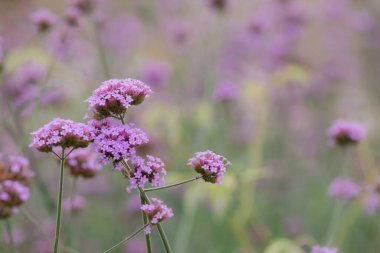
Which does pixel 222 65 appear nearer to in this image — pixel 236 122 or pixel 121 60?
pixel 236 122

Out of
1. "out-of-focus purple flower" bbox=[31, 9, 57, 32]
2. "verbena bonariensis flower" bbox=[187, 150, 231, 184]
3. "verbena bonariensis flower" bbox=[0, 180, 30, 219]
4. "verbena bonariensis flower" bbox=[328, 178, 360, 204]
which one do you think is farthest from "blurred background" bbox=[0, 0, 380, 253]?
"verbena bonariensis flower" bbox=[187, 150, 231, 184]

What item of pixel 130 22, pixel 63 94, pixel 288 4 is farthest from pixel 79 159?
pixel 130 22

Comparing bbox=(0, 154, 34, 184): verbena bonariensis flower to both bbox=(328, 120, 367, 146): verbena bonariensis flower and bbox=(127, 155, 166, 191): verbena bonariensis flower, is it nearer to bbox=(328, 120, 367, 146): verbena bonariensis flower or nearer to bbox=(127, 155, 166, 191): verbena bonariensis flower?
bbox=(127, 155, 166, 191): verbena bonariensis flower

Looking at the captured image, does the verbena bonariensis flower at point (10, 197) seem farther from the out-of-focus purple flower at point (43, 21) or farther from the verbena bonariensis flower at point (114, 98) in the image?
the out-of-focus purple flower at point (43, 21)

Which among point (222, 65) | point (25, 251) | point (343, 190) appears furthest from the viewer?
point (222, 65)

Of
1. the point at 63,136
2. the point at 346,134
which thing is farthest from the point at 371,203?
the point at 63,136

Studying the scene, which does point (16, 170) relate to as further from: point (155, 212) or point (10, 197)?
point (155, 212)
